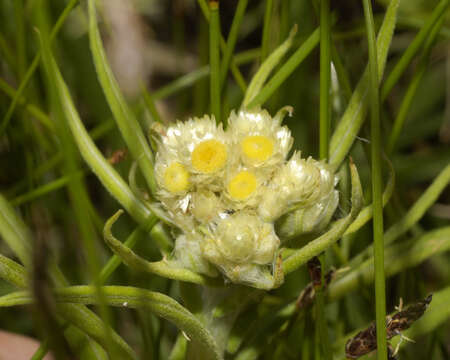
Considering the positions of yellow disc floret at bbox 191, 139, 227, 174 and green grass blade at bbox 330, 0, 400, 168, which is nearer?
yellow disc floret at bbox 191, 139, 227, 174

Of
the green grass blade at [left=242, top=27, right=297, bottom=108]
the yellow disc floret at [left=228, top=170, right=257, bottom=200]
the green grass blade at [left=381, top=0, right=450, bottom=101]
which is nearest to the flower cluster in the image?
the yellow disc floret at [left=228, top=170, right=257, bottom=200]

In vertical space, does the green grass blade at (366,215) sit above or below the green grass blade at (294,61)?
below

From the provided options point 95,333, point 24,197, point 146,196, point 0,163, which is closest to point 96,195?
point 0,163

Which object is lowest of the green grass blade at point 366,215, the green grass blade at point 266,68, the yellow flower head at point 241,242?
the yellow flower head at point 241,242

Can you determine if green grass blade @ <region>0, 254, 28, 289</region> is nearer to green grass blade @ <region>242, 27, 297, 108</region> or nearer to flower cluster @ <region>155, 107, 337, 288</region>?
flower cluster @ <region>155, 107, 337, 288</region>

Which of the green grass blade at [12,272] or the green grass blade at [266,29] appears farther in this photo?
the green grass blade at [266,29]

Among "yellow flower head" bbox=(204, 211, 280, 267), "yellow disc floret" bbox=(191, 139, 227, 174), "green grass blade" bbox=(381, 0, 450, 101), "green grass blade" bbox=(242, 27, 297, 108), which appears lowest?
"yellow flower head" bbox=(204, 211, 280, 267)

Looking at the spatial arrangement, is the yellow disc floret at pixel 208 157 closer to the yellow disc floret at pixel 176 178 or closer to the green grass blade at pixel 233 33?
the yellow disc floret at pixel 176 178

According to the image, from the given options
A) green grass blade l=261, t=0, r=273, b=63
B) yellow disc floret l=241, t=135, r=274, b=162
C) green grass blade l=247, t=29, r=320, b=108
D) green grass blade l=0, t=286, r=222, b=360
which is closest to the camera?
green grass blade l=0, t=286, r=222, b=360

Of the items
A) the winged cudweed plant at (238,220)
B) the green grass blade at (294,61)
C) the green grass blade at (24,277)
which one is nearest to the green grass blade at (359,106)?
the winged cudweed plant at (238,220)
